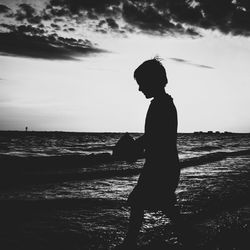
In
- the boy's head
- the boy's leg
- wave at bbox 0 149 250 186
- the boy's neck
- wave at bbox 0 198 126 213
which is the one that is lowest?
wave at bbox 0 149 250 186

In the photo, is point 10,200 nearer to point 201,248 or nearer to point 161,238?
point 161,238

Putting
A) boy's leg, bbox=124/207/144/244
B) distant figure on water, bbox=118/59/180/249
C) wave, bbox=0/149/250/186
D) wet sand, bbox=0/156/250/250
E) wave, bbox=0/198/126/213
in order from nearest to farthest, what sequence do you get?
distant figure on water, bbox=118/59/180/249
boy's leg, bbox=124/207/144/244
wet sand, bbox=0/156/250/250
wave, bbox=0/198/126/213
wave, bbox=0/149/250/186

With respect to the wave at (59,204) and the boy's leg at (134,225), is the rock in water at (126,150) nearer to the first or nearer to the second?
the boy's leg at (134,225)

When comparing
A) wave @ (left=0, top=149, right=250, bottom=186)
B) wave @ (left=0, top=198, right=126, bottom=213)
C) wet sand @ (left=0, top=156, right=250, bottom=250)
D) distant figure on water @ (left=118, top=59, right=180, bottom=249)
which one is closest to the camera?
distant figure on water @ (left=118, top=59, right=180, bottom=249)

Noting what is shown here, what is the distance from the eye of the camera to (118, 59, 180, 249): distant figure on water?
291 cm

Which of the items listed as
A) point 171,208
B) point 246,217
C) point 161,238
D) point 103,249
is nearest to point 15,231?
point 103,249

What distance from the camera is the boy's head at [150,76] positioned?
2.94 metres

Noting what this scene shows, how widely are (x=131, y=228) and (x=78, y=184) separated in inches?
242

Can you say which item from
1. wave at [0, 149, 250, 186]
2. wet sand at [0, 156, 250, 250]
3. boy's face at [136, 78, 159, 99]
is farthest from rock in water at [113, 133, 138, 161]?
wave at [0, 149, 250, 186]

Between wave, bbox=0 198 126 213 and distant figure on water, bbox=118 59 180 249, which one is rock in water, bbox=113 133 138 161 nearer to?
distant figure on water, bbox=118 59 180 249

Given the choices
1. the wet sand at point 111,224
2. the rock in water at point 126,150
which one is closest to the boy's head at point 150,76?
the rock in water at point 126,150

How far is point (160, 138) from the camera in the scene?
2.90m

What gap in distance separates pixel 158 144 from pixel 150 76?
684mm

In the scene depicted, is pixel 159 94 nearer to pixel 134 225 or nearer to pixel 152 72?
pixel 152 72
